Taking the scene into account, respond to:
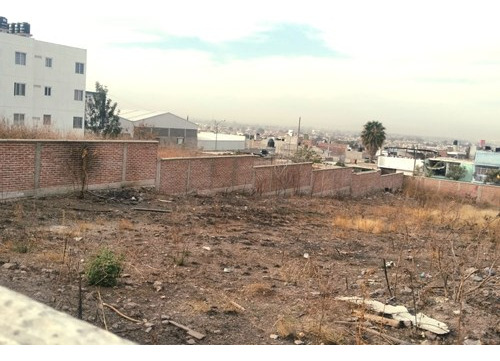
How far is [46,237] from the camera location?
928 cm

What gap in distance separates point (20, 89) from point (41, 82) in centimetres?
231

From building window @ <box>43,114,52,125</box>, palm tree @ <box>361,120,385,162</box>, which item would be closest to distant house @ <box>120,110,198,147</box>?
building window @ <box>43,114,52,125</box>

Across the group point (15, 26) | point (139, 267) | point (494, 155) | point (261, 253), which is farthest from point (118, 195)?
point (494, 155)

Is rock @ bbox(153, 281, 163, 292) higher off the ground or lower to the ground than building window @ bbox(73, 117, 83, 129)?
lower

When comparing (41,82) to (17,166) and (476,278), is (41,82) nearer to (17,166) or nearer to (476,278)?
(17,166)

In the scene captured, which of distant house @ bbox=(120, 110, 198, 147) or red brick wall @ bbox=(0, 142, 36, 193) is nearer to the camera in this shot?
red brick wall @ bbox=(0, 142, 36, 193)

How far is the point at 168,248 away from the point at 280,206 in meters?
10.0

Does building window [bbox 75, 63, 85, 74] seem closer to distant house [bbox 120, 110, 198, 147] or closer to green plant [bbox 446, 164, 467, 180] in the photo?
distant house [bbox 120, 110, 198, 147]

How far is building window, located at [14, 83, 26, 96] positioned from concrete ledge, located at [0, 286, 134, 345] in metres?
46.2

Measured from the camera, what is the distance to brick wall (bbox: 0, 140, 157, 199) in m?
12.7

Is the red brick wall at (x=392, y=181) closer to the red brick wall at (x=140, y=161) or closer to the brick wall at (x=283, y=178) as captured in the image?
the brick wall at (x=283, y=178)

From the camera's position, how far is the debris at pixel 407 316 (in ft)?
18.2

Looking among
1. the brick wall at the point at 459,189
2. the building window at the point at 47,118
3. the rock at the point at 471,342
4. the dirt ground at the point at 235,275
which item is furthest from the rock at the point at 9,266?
the building window at the point at 47,118

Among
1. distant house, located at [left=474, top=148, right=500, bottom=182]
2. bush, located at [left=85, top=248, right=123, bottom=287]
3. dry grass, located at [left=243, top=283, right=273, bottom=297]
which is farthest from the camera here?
distant house, located at [left=474, top=148, right=500, bottom=182]
